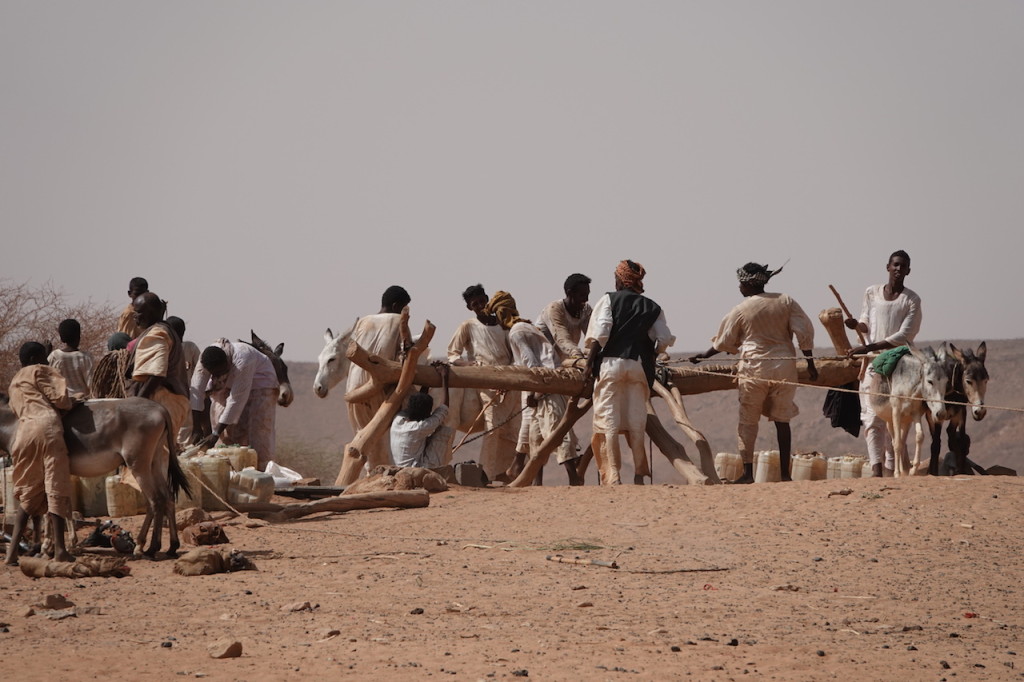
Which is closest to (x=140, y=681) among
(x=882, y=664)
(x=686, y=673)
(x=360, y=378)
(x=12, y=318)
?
(x=686, y=673)

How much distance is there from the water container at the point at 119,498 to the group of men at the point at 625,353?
2993mm

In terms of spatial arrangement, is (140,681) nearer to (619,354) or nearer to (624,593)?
(624,593)

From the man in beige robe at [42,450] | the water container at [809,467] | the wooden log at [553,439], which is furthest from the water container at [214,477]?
the water container at [809,467]

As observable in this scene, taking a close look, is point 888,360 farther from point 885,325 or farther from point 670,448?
point 670,448

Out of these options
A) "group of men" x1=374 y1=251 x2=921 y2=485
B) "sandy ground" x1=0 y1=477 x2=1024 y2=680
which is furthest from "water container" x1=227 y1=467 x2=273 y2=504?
"group of men" x1=374 y1=251 x2=921 y2=485

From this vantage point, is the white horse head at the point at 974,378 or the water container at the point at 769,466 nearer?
the white horse head at the point at 974,378

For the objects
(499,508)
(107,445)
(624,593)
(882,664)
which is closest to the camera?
(882,664)

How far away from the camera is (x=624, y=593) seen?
755 centimetres

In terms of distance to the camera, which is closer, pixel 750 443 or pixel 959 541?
pixel 959 541

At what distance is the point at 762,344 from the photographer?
1257 centimetres

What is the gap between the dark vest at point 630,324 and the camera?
1185cm

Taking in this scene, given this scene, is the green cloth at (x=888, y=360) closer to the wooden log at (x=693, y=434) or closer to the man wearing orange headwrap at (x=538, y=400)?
the wooden log at (x=693, y=434)

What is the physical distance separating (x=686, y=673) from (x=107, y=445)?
4.45 meters

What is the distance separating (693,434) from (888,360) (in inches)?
78.5
